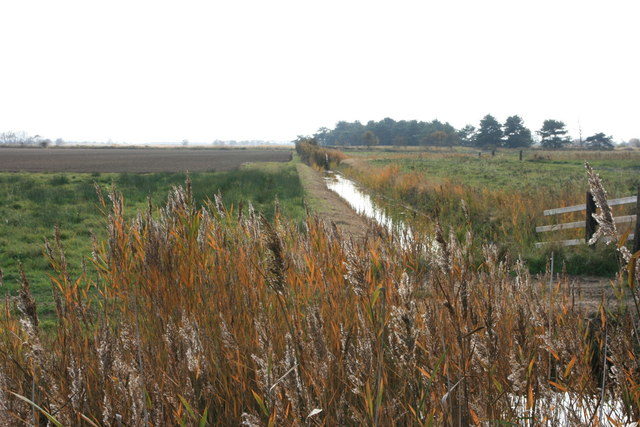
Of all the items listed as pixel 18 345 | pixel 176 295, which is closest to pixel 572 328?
pixel 176 295

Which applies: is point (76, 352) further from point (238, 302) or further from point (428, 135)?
point (428, 135)

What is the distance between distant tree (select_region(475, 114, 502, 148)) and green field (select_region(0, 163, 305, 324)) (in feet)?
304

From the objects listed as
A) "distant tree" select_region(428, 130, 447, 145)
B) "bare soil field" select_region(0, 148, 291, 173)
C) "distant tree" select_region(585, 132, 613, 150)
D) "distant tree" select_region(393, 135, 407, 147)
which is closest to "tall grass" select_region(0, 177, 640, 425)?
"bare soil field" select_region(0, 148, 291, 173)

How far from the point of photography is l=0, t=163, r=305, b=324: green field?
9406 mm

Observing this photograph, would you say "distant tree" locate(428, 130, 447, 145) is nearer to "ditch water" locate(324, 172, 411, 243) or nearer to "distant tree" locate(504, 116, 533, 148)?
"distant tree" locate(504, 116, 533, 148)

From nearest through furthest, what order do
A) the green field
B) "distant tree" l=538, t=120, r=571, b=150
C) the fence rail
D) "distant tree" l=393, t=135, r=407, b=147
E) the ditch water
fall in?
the fence rail
the green field
the ditch water
"distant tree" l=538, t=120, r=571, b=150
"distant tree" l=393, t=135, r=407, b=147

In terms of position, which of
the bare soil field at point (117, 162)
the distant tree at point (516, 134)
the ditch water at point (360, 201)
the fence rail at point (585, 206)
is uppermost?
the distant tree at point (516, 134)

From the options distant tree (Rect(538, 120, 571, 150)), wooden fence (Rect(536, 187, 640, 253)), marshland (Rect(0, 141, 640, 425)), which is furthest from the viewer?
distant tree (Rect(538, 120, 571, 150))

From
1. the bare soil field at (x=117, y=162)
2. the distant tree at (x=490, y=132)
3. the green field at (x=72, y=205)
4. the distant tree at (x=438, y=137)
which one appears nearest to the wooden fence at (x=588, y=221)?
the green field at (x=72, y=205)

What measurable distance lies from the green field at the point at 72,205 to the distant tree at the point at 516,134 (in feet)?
312

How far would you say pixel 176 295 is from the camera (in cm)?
305

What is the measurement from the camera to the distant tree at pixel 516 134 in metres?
104

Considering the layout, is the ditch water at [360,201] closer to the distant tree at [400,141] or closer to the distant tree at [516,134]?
the distant tree at [516,134]

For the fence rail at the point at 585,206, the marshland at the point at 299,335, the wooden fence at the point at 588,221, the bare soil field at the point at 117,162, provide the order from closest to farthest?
the marshland at the point at 299,335 < the fence rail at the point at 585,206 < the wooden fence at the point at 588,221 < the bare soil field at the point at 117,162
